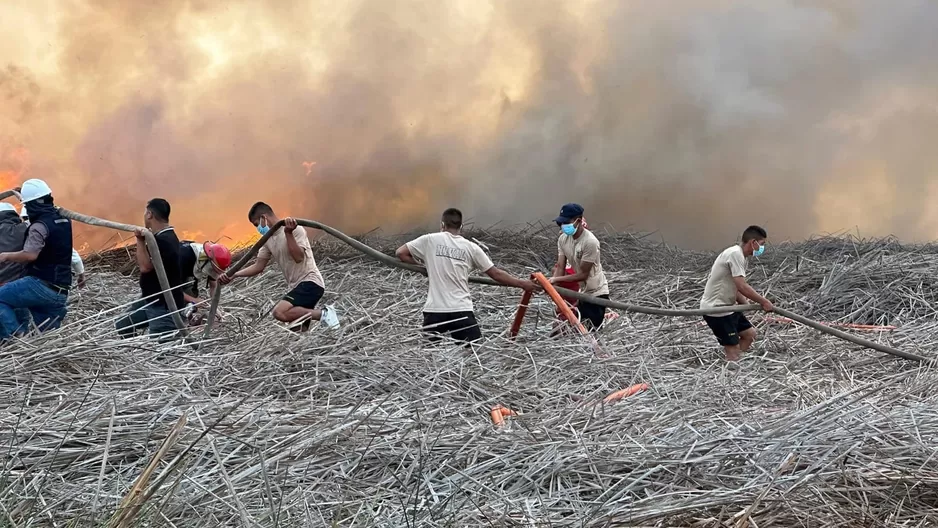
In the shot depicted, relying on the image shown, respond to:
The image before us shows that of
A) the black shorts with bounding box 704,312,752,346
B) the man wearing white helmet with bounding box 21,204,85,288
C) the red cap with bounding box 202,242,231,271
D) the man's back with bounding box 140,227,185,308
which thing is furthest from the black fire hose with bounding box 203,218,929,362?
the man wearing white helmet with bounding box 21,204,85,288

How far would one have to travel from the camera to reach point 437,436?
318cm

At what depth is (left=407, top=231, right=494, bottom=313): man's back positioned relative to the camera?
18.8ft

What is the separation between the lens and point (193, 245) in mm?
6035

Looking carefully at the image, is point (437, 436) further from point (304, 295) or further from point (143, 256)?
point (304, 295)

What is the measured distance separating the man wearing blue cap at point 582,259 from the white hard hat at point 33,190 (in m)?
3.72

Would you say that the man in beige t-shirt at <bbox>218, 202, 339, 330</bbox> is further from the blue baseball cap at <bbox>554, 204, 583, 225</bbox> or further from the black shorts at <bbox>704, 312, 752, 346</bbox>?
the black shorts at <bbox>704, 312, 752, 346</bbox>

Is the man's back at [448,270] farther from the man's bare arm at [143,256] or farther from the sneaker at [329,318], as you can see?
the man's bare arm at [143,256]

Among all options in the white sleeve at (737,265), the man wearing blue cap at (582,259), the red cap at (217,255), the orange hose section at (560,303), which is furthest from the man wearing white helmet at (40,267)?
the white sleeve at (737,265)

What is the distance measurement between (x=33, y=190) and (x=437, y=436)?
3.55m

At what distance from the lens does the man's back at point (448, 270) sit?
18.8 ft

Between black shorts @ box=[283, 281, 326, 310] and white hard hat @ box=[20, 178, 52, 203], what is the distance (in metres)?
1.82

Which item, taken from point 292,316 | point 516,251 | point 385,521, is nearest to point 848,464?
point 385,521

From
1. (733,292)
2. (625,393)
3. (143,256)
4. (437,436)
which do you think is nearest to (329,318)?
(143,256)

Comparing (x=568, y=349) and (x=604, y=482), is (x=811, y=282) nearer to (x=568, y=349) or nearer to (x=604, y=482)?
(x=568, y=349)
